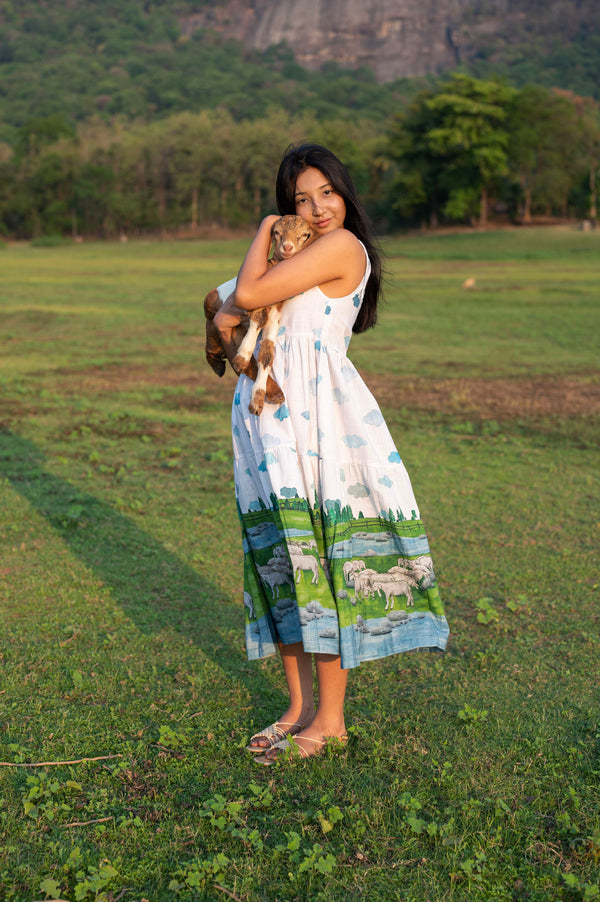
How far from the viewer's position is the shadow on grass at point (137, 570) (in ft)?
13.5

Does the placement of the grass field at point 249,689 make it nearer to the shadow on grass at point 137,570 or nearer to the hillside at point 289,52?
the shadow on grass at point 137,570

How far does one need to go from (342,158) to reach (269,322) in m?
78.9

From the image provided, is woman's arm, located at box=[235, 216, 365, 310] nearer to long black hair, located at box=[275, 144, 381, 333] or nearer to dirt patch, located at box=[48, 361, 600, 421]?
long black hair, located at box=[275, 144, 381, 333]

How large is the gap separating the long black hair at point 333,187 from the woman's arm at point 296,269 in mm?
155

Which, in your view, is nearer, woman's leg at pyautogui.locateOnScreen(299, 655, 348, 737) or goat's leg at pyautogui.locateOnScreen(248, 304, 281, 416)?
goat's leg at pyautogui.locateOnScreen(248, 304, 281, 416)

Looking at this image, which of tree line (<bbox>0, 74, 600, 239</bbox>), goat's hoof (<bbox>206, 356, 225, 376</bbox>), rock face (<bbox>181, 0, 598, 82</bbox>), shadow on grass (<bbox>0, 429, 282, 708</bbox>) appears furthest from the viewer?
rock face (<bbox>181, 0, 598, 82</bbox>)

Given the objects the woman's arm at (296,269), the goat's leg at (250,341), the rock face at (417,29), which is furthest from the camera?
the rock face at (417,29)

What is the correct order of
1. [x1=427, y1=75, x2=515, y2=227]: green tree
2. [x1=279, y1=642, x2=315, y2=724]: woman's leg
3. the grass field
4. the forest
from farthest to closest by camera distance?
the forest
[x1=427, y1=75, x2=515, y2=227]: green tree
[x1=279, y1=642, x2=315, y2=724]: woman's leg
the grass field

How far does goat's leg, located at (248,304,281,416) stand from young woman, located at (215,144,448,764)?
0.05 meters

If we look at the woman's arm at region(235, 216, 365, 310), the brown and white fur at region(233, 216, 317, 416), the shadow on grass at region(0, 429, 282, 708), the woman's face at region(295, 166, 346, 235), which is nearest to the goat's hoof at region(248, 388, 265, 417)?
the brown and white fur at region(233, 216, 317, 416)

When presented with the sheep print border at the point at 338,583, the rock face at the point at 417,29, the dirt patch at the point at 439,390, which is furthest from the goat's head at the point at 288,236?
the rock face at the point at 417,29

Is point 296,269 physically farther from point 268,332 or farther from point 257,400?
point 257,400

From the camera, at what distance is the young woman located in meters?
2.69

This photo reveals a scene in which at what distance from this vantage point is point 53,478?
22.4ft
